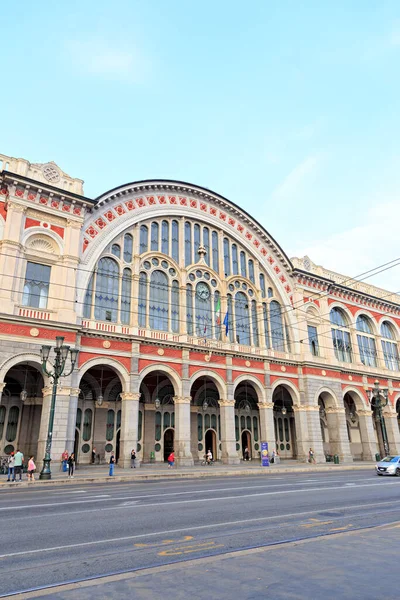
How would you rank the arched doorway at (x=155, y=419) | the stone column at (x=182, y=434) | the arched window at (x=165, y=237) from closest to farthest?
the stone column at (x=182, y=434)
the arched doorway at (x=155, y=419)
the arched window at (x=165, y=237)

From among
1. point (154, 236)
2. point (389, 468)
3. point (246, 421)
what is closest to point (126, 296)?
point (154, 236)

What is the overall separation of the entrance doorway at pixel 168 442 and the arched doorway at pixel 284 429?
471 inches

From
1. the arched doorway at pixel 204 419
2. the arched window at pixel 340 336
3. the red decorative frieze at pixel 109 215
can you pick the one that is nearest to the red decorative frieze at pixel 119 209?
the red decorative frieze at pixel 109 215

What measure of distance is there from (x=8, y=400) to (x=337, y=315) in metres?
33.3

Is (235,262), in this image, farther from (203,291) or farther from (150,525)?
(150,525)

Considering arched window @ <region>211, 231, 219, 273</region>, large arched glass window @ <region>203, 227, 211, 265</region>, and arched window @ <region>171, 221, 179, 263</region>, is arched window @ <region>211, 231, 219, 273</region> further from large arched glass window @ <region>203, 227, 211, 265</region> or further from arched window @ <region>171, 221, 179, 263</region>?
arched window @ <region>171, 221, 179, 263</region>

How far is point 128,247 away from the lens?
33.4 m

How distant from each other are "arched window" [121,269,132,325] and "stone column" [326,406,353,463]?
22.5 metres

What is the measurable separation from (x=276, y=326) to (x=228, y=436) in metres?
12.0

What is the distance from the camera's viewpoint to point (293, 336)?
41031mm

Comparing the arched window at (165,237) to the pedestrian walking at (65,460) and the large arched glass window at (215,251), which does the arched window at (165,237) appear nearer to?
the large arched glass window at (215,251)

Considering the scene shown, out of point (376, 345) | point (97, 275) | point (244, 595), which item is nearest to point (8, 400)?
point (97, 275)

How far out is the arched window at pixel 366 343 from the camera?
1882 inches

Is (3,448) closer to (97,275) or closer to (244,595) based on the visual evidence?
(97,275)
